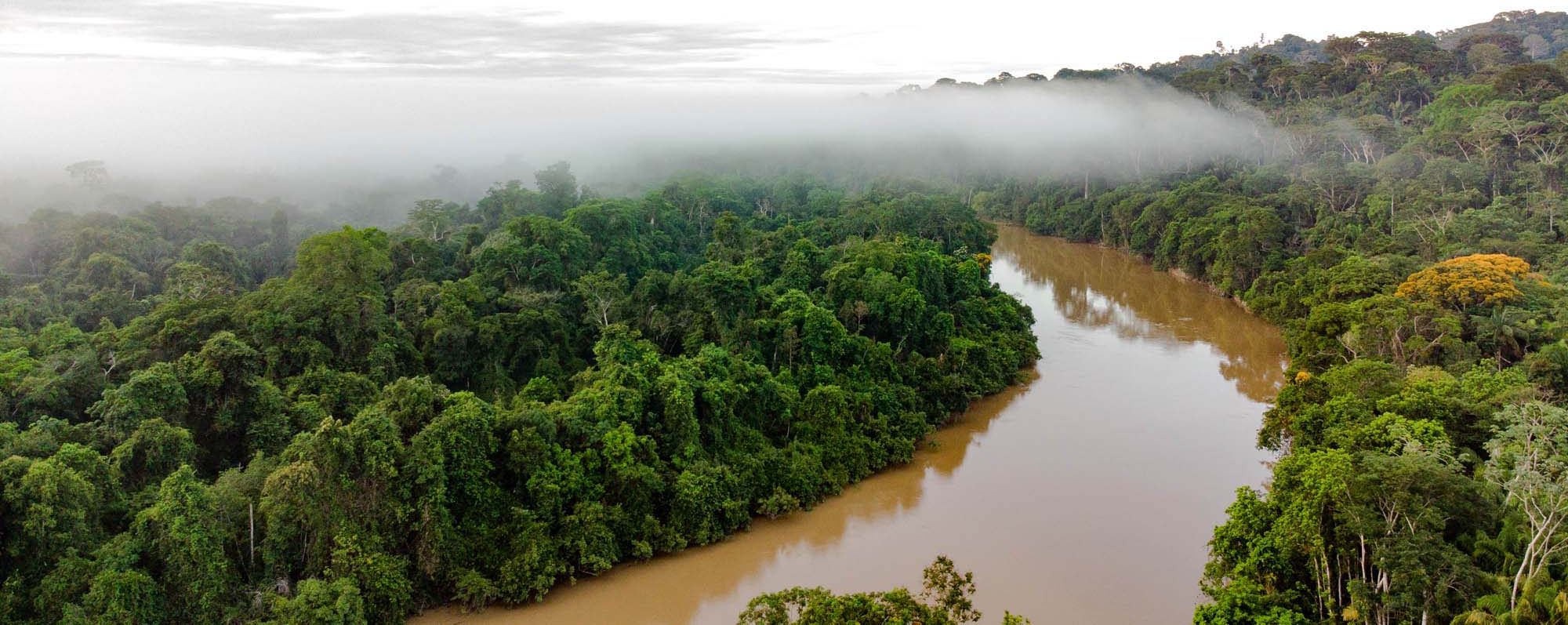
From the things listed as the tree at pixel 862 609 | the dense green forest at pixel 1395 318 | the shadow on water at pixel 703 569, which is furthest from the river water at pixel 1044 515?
the tree at pixel 862 609

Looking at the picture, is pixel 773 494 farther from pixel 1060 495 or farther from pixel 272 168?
pixel 272 168

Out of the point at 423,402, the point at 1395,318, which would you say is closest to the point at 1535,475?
→ the point at 1395,318

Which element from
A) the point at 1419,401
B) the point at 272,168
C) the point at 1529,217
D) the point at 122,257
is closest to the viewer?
the point at 1419,401

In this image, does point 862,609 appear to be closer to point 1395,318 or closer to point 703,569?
point 703,569

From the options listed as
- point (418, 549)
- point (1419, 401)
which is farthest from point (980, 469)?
point (418, 549)

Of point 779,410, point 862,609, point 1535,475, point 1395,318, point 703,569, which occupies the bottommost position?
point 703,569

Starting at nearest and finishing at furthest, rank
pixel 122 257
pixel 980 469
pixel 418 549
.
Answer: pixel 418 549 < pixel 980 469 < pixel 122 257

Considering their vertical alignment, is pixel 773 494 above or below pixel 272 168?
below
